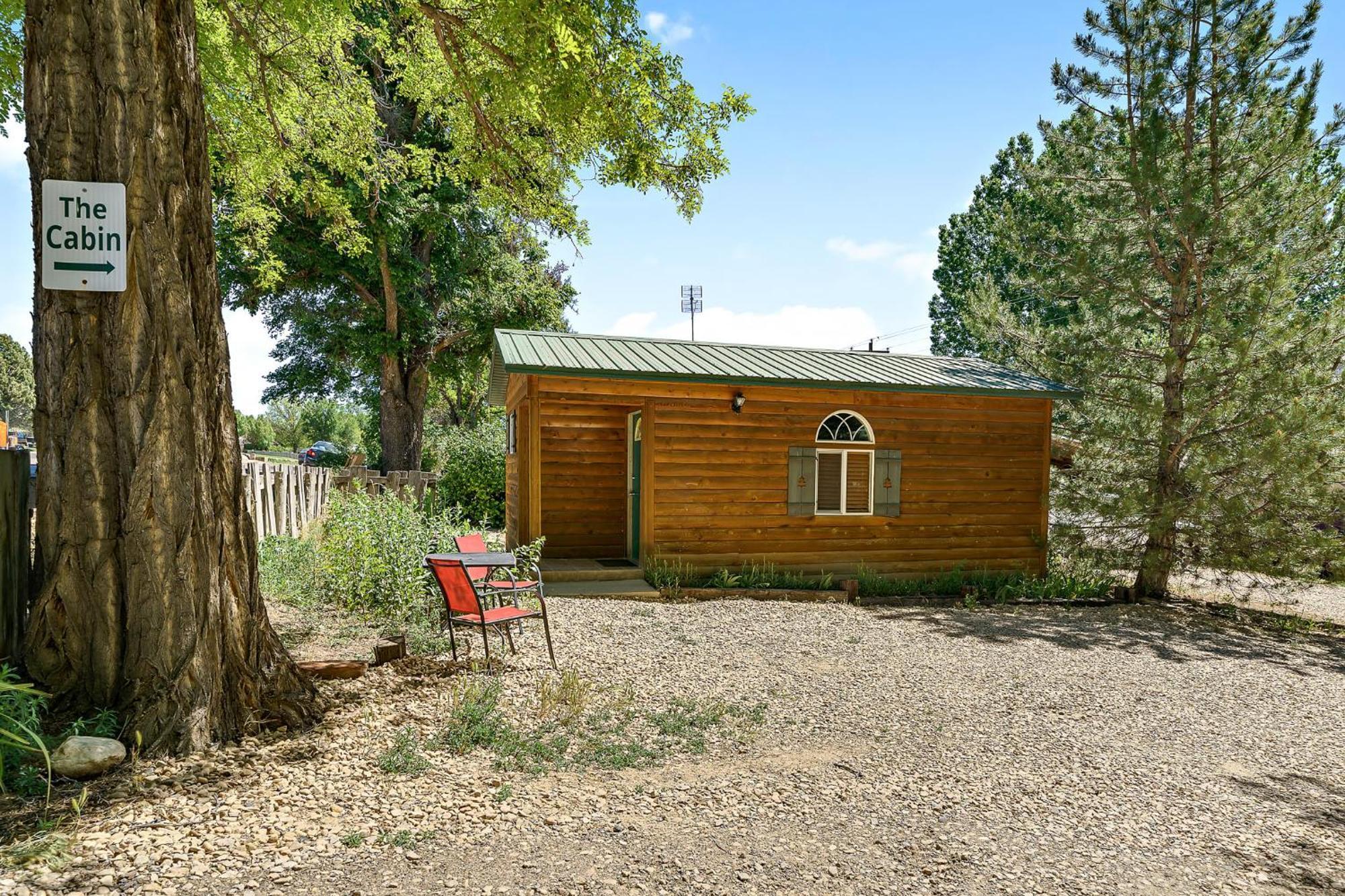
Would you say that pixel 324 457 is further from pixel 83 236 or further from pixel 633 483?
pixel 83 236

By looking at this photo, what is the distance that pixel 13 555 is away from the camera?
3596mm

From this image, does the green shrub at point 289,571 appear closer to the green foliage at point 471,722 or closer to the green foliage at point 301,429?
the green foliage at point 471,722

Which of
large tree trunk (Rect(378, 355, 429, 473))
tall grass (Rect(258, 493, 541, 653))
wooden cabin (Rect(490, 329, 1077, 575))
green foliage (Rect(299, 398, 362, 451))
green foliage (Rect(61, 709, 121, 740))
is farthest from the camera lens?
green foliage (Rect(299, 398, 362, 451))

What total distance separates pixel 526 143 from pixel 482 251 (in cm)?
1313

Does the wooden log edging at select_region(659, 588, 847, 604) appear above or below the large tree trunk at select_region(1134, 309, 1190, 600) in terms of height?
below

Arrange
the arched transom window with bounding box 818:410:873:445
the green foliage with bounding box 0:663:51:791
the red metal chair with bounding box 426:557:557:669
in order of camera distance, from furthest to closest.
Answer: the arched transom window with bounding box 818:410:873:445 < the red metal chair with bounding box 426:557:557:669 < the green foliage with bounding box 0:663:51:791

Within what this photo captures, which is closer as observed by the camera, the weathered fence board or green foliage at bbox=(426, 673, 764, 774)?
the weathered fence board

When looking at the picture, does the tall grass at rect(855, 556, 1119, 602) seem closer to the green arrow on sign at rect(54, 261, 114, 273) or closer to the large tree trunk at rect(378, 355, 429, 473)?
the green arrow on sign at rect(54, 261, 114, 273)

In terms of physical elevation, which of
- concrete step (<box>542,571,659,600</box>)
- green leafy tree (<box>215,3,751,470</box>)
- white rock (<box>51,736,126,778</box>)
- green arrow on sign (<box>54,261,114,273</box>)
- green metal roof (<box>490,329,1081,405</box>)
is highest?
green leafy tree (<box>215,3,751,470</box>)

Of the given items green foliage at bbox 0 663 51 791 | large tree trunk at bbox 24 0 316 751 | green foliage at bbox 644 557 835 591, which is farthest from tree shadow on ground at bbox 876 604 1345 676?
green foliage at bbox 0 663 51 791

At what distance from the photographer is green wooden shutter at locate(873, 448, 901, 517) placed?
10.1 metres

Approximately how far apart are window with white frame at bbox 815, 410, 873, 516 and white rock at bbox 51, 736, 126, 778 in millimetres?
8158

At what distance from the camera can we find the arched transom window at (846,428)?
10.1 meters

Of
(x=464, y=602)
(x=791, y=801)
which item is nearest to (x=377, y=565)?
(x=464, y=602)
